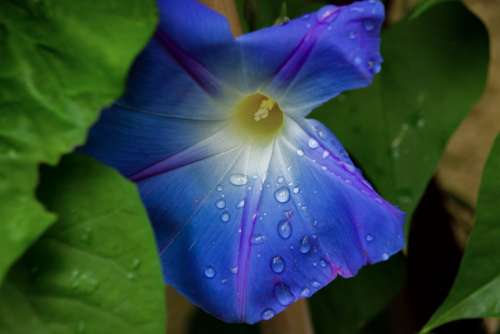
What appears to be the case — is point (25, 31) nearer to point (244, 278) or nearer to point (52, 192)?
point (52, 192)

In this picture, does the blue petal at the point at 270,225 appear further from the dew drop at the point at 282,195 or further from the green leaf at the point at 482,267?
the green leaf at the point at 482,267

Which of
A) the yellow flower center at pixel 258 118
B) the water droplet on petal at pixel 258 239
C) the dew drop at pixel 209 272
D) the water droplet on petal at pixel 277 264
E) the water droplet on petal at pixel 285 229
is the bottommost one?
the dew drop at pixel 209 272

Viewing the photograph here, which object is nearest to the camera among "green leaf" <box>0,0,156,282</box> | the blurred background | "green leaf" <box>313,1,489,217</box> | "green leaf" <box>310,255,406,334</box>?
"green leaf" <box>0,0,156,282</box>

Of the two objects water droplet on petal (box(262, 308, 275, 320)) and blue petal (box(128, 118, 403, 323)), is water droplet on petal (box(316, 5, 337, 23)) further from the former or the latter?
water droplet on petal (box(262, 308, 275, 320))

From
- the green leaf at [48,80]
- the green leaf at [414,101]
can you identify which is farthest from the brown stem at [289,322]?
the green leaf at [48,80]

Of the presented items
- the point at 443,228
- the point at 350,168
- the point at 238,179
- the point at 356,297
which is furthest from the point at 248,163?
the point at 443,228

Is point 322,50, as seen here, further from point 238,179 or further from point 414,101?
point 414,101

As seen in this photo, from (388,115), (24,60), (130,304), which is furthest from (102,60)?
(388,115)

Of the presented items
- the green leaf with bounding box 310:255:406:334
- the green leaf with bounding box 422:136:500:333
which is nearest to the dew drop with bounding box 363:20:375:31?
the green leaf with bounding box 422:136:500:333
